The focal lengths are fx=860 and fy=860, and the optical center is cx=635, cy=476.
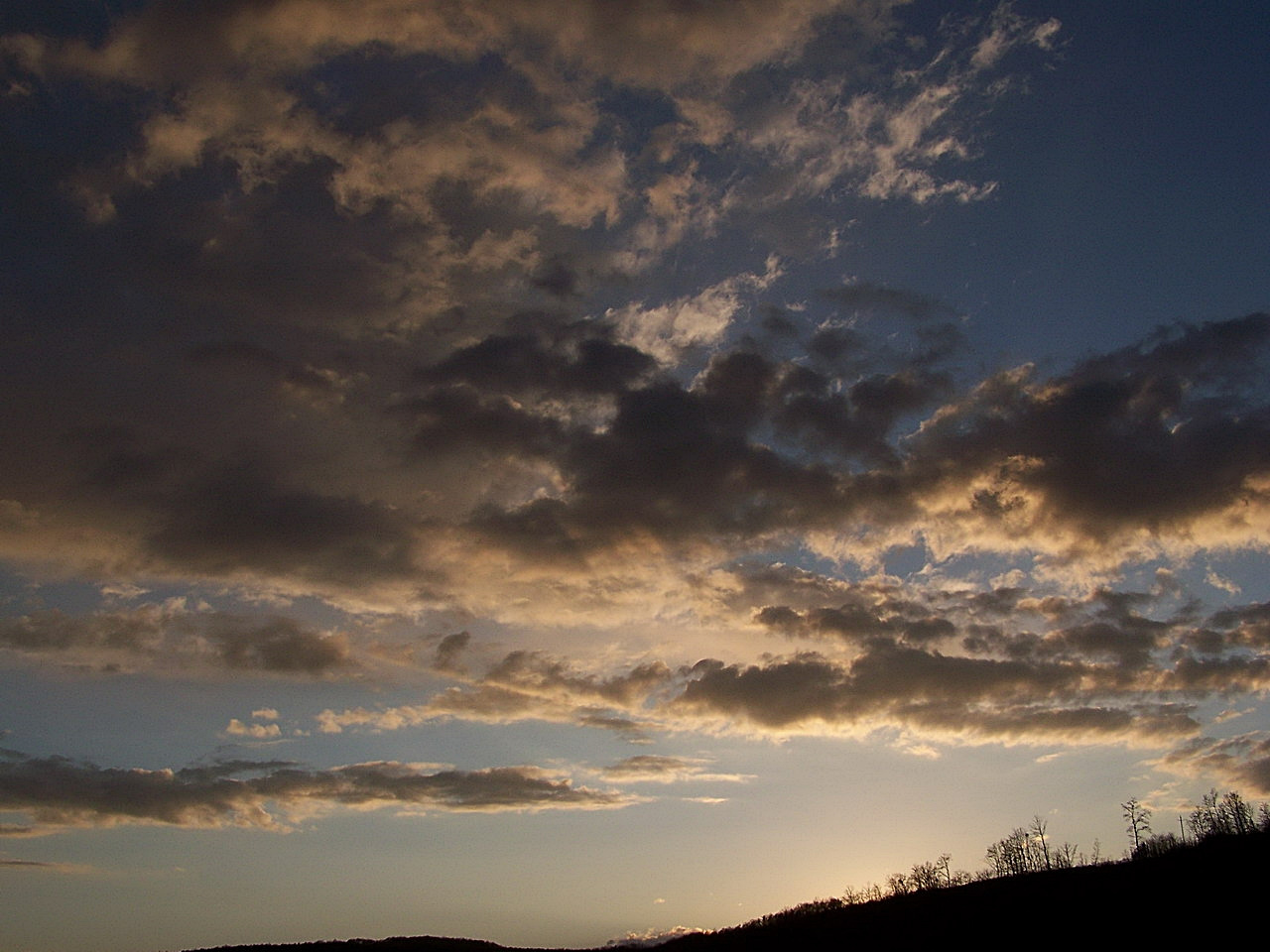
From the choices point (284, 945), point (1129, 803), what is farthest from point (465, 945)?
point (1129, 803)

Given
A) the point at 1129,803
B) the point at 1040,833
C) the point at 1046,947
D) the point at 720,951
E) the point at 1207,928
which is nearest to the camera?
the point at 1207,928

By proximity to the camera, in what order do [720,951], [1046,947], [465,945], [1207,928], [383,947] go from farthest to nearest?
[465,945] → [383,947] → [720,951] → [1046,947] → [1207,928]

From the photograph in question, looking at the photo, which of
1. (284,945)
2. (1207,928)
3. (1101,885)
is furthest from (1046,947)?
(284,945)

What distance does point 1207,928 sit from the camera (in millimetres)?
53312

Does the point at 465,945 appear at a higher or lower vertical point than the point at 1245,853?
lower

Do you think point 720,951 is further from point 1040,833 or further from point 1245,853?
point 1040,833

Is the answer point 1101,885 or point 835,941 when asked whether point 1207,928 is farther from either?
point 835,941

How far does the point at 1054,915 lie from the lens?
65062 mm

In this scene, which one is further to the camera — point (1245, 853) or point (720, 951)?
point (720, 951)

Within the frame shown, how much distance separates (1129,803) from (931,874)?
40.0 meters

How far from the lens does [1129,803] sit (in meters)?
164

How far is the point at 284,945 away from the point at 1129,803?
150510 mm

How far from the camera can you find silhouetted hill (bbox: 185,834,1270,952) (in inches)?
2232

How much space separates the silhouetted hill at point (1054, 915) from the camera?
5669 centimetres
